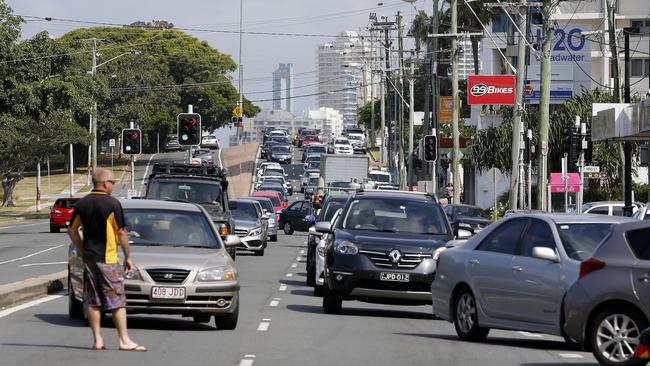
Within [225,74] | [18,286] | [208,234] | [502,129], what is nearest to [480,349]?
[208,234]

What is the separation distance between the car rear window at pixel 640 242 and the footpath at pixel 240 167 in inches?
2645

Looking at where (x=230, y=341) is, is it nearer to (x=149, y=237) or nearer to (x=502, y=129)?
(x=149, y=237)

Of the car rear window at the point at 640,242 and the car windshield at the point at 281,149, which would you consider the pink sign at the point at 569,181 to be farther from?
the car windshield at the point at 281,149

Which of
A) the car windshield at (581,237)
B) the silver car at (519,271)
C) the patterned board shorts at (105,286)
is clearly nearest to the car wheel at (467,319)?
the silver car at (519,271)

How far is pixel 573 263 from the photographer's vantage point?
575 inches

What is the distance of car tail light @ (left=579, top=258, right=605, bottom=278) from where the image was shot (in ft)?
42.6

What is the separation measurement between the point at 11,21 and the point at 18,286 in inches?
1632

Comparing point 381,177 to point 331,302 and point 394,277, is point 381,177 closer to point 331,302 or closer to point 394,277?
point 331,302

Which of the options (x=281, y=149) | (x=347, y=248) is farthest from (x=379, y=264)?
(x=281, y=149)

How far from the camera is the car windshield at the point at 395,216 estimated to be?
20500mm

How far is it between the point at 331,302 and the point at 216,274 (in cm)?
392

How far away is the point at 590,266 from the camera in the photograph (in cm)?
1311

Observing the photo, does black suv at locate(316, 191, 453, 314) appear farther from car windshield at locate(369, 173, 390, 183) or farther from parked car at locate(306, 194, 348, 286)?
car windshield at locate(369, 173, 390, 183)

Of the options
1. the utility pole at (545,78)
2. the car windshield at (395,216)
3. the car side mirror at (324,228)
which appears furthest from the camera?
the utility pole at (545,78)
